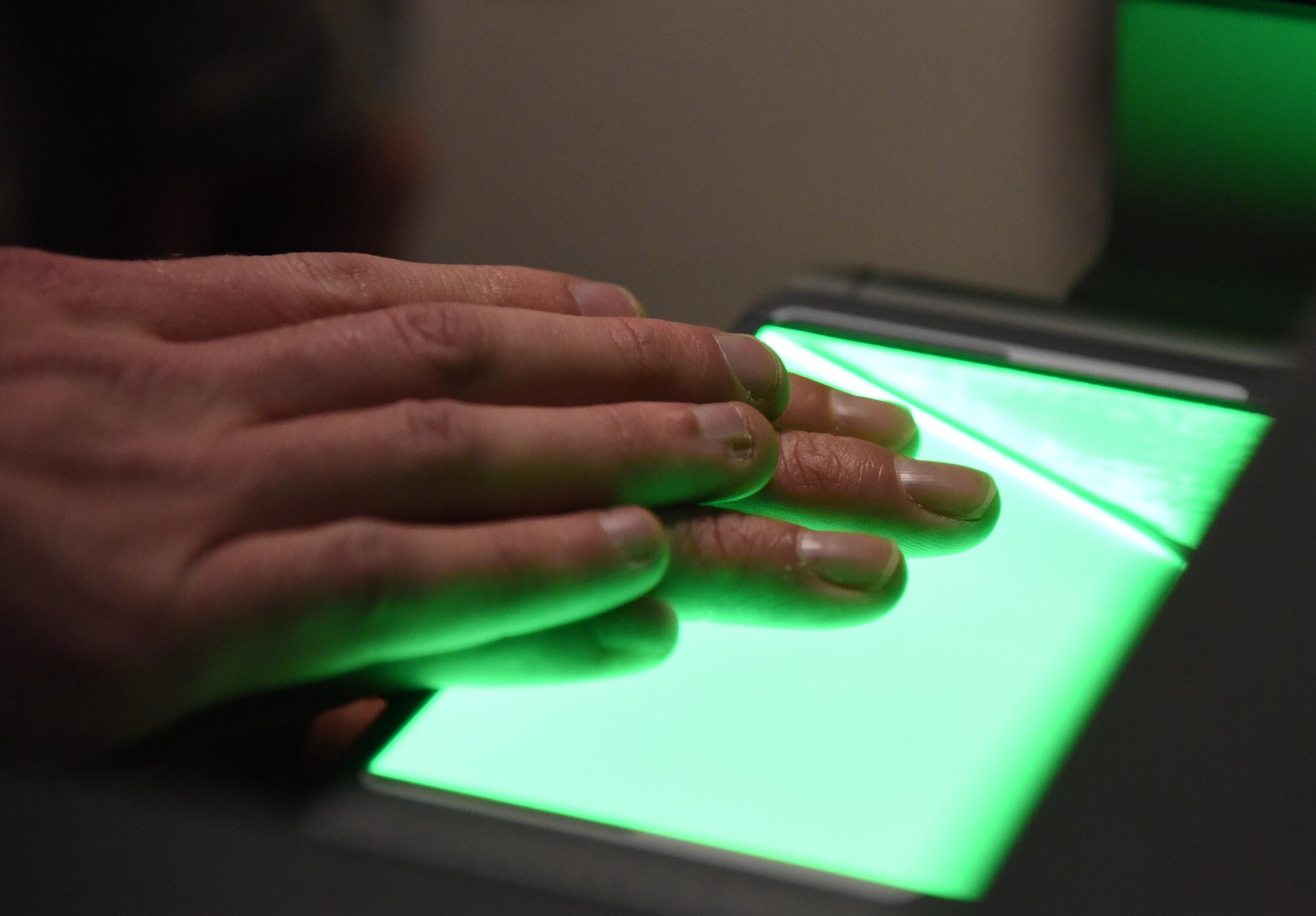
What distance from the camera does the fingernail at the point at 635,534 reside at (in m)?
0.47

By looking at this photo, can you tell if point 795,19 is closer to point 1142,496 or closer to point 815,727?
point 1142,496

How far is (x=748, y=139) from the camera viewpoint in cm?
132

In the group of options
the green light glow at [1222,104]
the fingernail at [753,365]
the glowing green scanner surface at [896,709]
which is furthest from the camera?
the green light glow at [1222,104]

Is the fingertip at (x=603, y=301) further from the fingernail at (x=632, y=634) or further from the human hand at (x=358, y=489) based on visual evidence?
the fingernail at (x=632, y=634)

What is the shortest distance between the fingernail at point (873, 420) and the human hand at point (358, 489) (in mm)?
31

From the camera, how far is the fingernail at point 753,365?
0.57m

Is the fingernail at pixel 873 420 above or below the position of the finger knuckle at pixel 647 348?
below

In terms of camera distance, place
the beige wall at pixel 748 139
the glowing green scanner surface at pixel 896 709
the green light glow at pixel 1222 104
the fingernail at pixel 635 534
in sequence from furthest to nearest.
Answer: the beige wall at pixel 748 139 < the green light glow at pixel 1222 104 < the fingernail at pixel 635 534 < the glowing green scanner surface at pixel 896 709

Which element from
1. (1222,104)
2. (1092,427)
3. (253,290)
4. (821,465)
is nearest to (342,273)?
(253,290)

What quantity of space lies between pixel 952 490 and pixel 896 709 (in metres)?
0.15

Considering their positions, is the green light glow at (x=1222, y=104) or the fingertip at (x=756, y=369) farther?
the green light glow at (x=1222, y=104)

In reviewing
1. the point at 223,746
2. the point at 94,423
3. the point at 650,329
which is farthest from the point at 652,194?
the point at 223,746

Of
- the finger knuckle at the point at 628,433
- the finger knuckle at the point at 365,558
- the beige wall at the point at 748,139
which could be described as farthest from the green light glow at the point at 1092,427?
the beige wall at the point at 748,139

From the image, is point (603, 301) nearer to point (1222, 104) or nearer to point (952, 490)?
point (952, 490)
